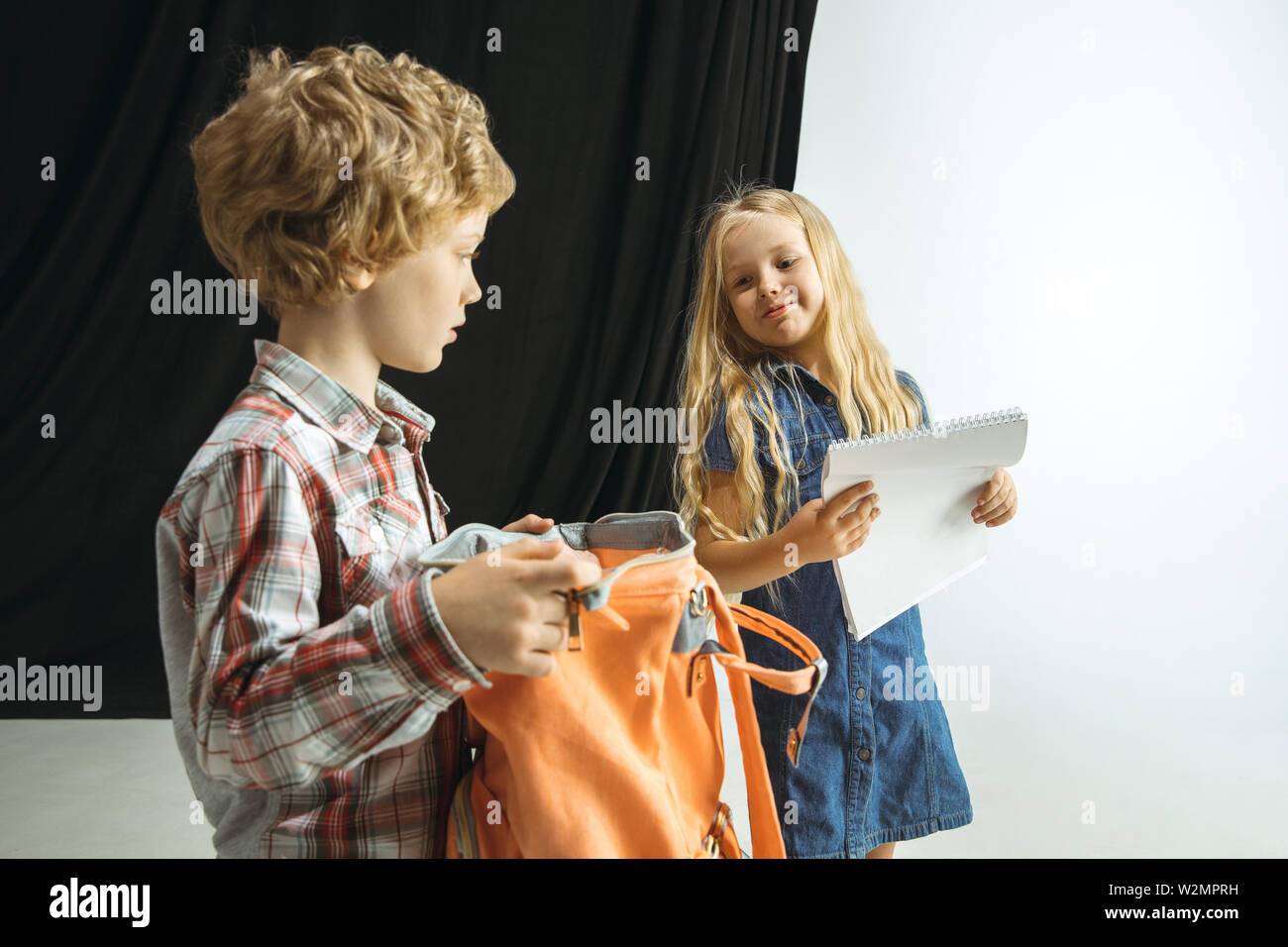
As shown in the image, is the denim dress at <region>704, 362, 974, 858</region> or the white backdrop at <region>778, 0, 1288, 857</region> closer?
the denim dress at <region>704, 362, 974, 858</region>

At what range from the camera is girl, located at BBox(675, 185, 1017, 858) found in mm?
1095

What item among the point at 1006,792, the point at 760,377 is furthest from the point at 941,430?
the point at 1006,792

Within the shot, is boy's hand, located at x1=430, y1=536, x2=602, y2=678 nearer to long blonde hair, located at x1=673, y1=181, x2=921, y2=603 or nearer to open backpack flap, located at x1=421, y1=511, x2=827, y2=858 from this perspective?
open backpack flap, located at x1=421, y1=511, x2=827, y2=858

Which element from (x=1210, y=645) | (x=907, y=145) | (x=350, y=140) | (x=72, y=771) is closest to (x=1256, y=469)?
(x=1210, y=645)

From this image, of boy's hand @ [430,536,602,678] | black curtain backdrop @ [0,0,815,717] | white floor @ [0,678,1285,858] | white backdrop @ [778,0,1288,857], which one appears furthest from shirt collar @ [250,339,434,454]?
white backdrop @ [778,0,1288,857]

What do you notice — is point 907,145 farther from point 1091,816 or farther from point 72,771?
point 72,771

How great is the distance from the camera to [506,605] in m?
0.55

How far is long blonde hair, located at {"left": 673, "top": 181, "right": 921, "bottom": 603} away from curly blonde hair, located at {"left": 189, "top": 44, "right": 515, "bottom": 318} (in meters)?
0.55

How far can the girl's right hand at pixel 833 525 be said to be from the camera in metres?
0.98

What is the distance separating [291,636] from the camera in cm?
57

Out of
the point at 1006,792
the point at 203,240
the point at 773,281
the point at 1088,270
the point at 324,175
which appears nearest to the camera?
the point at 324,175

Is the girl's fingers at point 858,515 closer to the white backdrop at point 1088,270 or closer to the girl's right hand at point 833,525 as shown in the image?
the girl's right hand at point 833,525

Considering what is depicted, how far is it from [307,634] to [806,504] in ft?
1.93

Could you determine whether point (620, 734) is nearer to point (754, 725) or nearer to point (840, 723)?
point (754, 725)
